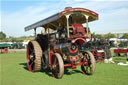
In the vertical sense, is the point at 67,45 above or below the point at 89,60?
above

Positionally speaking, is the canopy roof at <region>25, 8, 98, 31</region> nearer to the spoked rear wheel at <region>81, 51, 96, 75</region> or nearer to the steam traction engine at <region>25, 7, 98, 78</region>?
the steam traction engine at <region>25, 7, 98, 78</region>

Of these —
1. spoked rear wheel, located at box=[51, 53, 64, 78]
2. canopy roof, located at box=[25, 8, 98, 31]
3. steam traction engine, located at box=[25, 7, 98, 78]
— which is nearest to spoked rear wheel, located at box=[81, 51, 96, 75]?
steam traction engine, located at box=[25, 7, 98, 78]

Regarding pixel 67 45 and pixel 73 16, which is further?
pixel 73 16

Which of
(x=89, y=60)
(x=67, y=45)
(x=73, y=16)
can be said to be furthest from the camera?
(x=73, y=16)

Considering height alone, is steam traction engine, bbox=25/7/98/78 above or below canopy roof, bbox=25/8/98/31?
below

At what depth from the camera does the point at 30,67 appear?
860cm

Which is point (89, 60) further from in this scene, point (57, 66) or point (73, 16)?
point (73, 16)

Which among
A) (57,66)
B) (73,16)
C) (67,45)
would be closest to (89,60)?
(67,45)

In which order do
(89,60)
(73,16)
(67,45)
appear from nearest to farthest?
(67,45) < (89,60) < (73,16)

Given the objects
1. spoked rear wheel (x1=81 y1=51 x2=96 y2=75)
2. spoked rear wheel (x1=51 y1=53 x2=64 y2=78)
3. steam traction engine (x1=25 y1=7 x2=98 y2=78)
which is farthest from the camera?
spoked rear wheel (x1=81 y1=51 x2=96 y2=75)

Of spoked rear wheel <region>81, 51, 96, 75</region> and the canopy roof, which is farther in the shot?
spoked rear wheel <region>81, 51, 96, 75</region>

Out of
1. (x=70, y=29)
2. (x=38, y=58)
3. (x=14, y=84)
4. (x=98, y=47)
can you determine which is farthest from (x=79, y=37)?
(x=98, y=47)

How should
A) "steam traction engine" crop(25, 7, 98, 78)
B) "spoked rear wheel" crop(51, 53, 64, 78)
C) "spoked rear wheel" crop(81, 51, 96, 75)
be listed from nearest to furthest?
1. "spoked rear wheel" crop(51, 53, 64, 78)
2. "steam traction engine" crop(25, 7, 98, 78)
3. "spoked rear wheel" crop(81, 51, 96, 75)

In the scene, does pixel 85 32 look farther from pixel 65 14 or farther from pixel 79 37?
pixel 65 14
